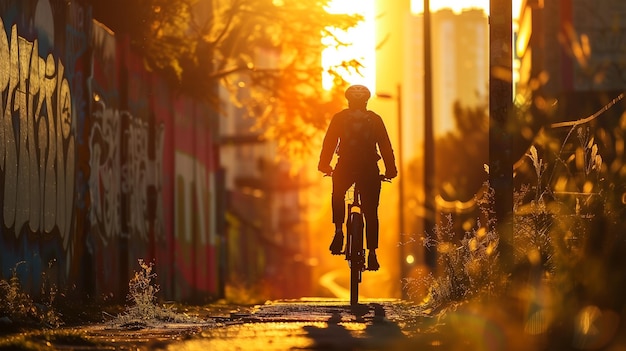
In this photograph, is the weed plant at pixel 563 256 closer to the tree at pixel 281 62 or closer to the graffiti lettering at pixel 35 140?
the graffiti lettering at pixel 35 140

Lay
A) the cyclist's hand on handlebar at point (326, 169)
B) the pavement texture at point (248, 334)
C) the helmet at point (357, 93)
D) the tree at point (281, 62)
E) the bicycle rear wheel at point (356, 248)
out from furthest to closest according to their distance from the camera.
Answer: the tree at point (281, 62) < the cyclist's hand on handlebar at point (326, 169) < the bicycle rear wheel at point (356, 248) < the helmet at point (357, 93) < the pavement texture at point (248, 334)

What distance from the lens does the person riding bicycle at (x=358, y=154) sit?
45.2ft

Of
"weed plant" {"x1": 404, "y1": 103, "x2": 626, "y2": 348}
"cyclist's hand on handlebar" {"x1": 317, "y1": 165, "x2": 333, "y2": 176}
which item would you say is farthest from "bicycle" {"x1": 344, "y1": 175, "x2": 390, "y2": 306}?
"weed plant" {"x1": 404, "y1": 103, "x2": 626, "y2": 348}

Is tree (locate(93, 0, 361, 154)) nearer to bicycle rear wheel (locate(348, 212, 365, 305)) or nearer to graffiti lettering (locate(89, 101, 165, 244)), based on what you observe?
graffiti lettering (locate(89, 101, 165, 244))

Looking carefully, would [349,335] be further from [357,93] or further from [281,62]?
[281,62]

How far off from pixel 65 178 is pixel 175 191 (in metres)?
11.2

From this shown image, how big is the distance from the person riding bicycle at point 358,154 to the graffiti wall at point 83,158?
9.50 feet

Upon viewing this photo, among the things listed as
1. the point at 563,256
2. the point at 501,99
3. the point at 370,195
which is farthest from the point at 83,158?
the point at 563,256

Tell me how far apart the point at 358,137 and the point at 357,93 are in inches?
17.7

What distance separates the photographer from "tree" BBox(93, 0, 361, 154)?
2452 centimetres

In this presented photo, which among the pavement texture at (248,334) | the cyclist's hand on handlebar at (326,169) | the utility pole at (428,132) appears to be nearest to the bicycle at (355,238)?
the cyclist's hand on handlebar at (326,169)

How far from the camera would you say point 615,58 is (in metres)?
37.4

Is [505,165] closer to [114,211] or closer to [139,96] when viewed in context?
[114,211]

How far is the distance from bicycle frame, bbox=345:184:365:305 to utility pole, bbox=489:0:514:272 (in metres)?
2.82
